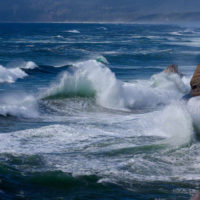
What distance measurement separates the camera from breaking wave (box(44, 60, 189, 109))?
17281mm

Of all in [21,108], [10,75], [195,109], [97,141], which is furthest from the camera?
[10,75]

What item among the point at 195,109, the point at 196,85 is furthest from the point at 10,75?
the point at 195,109

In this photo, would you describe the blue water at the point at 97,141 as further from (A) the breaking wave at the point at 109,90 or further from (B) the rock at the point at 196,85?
(B) the rock at the point at 196,85

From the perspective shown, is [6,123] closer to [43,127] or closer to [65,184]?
[43,127]

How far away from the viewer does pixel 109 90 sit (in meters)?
18.2

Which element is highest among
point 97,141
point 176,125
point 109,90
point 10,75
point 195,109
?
point 10,75

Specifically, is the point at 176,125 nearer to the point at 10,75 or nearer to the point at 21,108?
the point at 21,108

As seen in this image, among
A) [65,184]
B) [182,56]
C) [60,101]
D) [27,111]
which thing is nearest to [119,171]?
[65,184]

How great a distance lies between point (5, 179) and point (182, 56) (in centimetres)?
3474

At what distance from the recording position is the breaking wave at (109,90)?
17.3 metres

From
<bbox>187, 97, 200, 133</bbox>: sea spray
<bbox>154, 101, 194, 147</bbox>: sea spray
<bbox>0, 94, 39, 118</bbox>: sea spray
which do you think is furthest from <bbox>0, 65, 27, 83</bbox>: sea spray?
<bbox>154, 101, 194, 147</bbox>: sea spray

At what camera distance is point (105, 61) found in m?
35.9

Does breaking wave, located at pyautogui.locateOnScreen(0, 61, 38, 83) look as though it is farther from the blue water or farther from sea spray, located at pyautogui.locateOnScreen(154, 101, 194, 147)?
sea spray, located at pyautogui.locateOnScreen(154, 101, 194, 147)

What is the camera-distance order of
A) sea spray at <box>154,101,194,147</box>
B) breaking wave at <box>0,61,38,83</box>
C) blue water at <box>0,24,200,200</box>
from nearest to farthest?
blue water at <box>0,24,200,200</box>, sea spray at <box>154,101,194,147</box>, breaking wave at <box>0,61,38,83</box>
